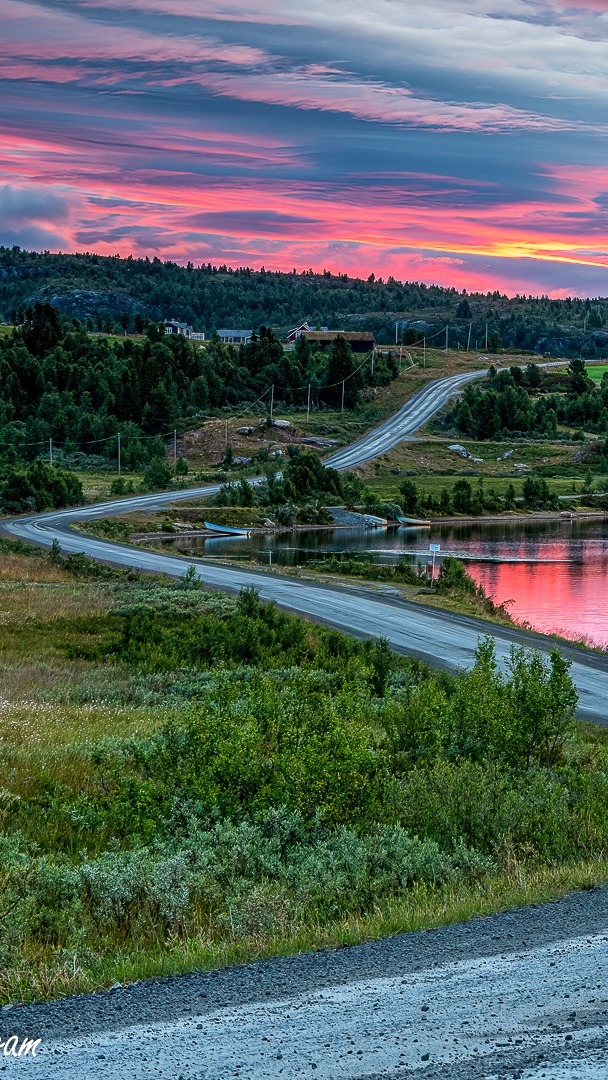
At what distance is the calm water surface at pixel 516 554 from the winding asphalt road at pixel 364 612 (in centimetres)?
554

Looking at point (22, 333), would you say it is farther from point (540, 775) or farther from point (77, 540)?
point (540, 775)

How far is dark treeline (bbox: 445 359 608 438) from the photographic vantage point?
11588cm

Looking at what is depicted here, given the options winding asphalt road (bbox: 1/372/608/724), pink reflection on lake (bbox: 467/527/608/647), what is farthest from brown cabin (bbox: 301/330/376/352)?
winding asphalt road (bbox: 1/372/608/724)

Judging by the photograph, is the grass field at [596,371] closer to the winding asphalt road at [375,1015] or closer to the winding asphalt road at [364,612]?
the winding asphalt road at [364,612]

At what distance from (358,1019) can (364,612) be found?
2501 cm

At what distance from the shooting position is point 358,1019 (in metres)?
6.18

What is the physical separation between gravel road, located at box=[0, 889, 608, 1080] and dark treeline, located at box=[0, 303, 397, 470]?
86.9m

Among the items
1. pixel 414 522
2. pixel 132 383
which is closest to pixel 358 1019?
pixel 414 522

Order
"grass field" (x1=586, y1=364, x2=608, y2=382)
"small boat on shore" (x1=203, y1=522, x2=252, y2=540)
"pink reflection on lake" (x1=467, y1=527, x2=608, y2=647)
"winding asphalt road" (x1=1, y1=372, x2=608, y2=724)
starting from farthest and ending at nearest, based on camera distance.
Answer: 1. "grass field" (x1=586, y1=364, x2=608, y2=382)
2. "small boat on shore" (x1=203, y1=522, x2=252, y2=540)
3. "pink reflection on lake" (x1=467, y1=527, x2=608, y2=647)
4. "winding asphalt road" (x1=1, y1=372, x2=608, y2=724)

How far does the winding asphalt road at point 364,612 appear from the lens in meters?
24.1

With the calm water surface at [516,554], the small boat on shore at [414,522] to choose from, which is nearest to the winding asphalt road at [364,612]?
the calm water surface at [516,554]

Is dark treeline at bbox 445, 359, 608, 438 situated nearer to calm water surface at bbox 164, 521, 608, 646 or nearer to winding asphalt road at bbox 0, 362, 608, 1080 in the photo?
calm water surface at bbox 164, 521, 608, 646

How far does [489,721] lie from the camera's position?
44.5ft

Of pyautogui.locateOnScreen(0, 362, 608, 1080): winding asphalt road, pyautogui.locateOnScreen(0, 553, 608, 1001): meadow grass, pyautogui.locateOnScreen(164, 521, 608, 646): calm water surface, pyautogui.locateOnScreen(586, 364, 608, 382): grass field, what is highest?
pyautogui.locateOnScreen(586, 364, 608, 382): grass field
